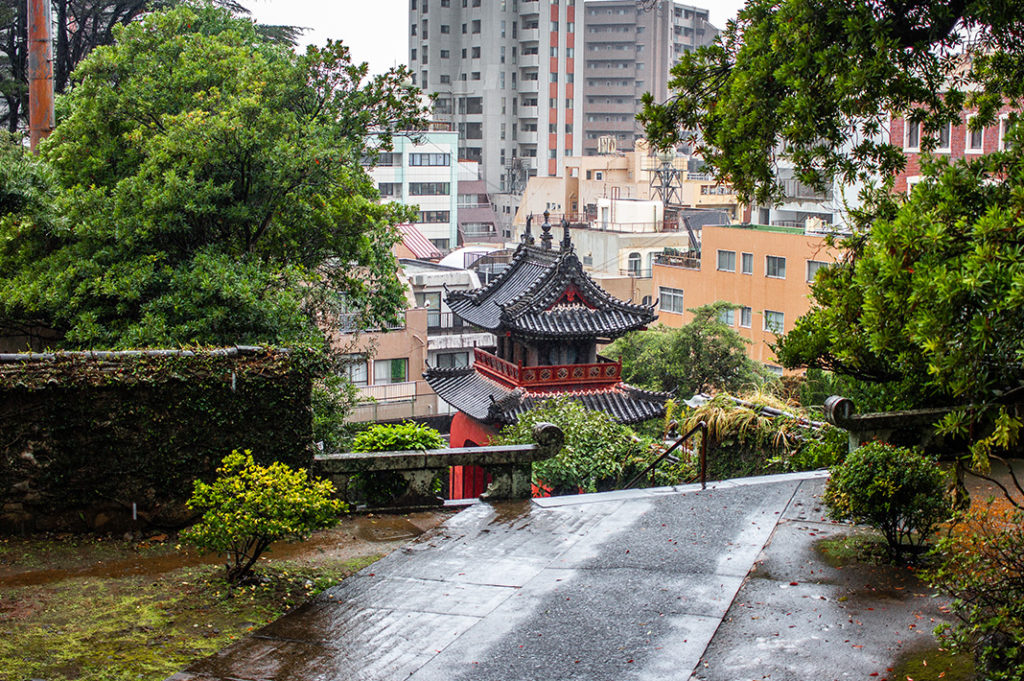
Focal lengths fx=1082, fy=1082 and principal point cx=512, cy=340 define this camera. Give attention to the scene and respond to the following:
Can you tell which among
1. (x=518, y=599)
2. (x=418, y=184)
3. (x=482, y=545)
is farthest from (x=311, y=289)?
(x=418, y=184)

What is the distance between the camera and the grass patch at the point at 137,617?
8500 millimetres

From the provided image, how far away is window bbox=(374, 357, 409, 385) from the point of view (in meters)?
46.9

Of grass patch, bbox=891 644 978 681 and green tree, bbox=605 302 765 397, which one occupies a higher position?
grass patch, bbox=891 644 978 681

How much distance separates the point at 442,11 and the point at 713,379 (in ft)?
231

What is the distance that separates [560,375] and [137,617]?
2291 centimetres

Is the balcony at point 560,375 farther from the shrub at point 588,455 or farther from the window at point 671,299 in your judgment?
the window at point 671,299

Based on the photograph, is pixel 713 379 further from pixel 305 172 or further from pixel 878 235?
pixel 878 235

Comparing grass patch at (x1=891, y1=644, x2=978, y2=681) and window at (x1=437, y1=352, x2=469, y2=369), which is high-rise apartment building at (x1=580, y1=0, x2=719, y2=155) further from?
grass patch at (x1=891, y1=644, x2=978, y2=681)

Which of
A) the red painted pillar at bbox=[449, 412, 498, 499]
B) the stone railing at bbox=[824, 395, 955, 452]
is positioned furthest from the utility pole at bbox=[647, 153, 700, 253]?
the stone railing at bbox=[824, 395, 955, 452]

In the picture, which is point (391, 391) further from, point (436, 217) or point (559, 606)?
point (559, 606)

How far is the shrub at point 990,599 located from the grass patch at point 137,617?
18.8 feet

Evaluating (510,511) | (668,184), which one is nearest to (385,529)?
(510,511)

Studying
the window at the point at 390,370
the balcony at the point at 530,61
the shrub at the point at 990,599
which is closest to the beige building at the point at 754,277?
the window at the point at 390,370

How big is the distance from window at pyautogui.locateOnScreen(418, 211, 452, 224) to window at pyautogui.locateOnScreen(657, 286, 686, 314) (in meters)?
28.0
